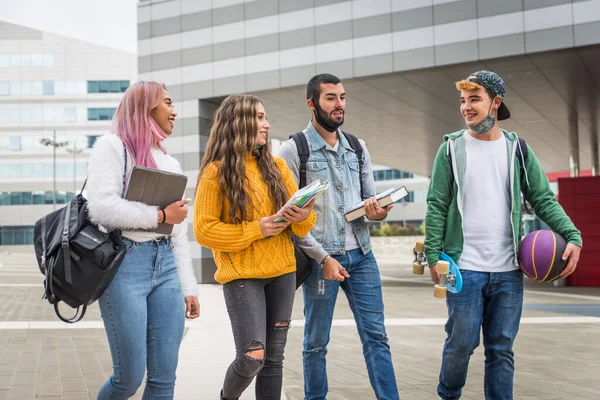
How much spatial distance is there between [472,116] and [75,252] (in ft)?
8.28

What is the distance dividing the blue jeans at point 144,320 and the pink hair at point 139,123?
1.58 feet

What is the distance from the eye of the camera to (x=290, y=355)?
8328 mm

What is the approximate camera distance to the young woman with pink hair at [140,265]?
374 centimetres

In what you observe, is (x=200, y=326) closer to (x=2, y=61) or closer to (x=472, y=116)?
(x=472, y=116)

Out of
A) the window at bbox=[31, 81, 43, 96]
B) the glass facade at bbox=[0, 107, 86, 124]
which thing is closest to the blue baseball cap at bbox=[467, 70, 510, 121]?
the glass facade at bbox=[0, 107, 86, 124]

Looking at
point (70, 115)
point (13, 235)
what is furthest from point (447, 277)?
point (13, 235)

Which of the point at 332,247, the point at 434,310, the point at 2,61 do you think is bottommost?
the point at 434,310

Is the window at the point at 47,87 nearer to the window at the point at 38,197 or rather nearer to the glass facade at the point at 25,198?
the glass facade at the point at 25,198

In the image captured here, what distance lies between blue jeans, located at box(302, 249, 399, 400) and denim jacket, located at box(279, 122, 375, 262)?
118mm

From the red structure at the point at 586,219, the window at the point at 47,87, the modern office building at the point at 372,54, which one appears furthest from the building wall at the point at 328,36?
the window at the point at 47,87

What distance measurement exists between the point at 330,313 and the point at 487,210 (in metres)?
1.21

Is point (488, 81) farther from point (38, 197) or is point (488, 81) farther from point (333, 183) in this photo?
point (38, 197)

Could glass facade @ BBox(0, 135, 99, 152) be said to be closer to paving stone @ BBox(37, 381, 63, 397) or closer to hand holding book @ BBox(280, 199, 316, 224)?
paving stone @ BBox(37, 381, 63, 397)

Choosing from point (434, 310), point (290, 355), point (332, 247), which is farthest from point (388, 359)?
point (434, 310)
